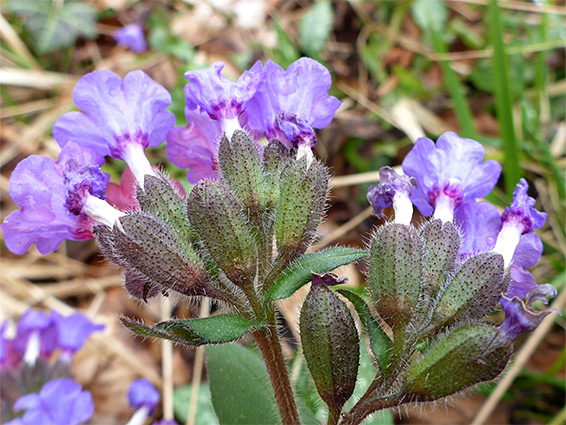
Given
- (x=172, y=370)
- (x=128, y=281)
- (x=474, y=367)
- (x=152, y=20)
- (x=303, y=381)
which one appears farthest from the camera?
(x=152, y=20)

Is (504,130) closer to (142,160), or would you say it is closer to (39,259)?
(142,160)

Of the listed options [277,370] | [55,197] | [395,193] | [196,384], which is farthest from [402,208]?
[196,384]

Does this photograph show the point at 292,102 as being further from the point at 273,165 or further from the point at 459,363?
Answer: the point at 459,363

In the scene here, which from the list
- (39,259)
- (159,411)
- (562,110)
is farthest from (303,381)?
(562,110)

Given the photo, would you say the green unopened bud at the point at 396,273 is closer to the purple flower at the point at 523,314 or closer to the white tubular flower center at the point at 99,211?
the purple flower at the point at 523,314

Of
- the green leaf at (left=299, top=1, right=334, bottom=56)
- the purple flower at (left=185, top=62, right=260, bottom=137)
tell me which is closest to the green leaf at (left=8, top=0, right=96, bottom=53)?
the green leaf at (left=299, top=1, right=334, bottom=56)

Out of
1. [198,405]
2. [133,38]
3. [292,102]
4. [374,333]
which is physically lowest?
[198,405]

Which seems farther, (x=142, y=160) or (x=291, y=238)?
(x=142, y=160)
